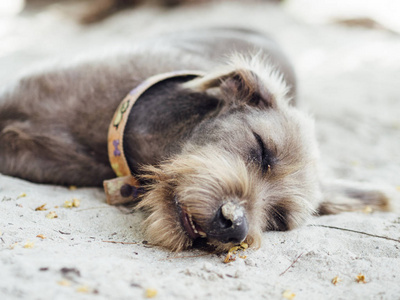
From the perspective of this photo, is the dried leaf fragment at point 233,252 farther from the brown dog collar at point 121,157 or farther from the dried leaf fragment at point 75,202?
the dried leaf fragment at point 75,202

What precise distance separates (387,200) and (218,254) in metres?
1.65

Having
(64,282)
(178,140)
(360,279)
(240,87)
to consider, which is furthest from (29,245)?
(240,87)

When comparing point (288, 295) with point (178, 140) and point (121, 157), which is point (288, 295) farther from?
point (121, 157)

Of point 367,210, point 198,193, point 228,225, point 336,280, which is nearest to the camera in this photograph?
point 336,280

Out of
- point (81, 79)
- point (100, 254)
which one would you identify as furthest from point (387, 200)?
point (81, 79)

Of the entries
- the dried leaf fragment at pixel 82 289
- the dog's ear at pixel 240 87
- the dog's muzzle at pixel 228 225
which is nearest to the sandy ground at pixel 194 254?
the dried leaf fragment at pixel 82 289

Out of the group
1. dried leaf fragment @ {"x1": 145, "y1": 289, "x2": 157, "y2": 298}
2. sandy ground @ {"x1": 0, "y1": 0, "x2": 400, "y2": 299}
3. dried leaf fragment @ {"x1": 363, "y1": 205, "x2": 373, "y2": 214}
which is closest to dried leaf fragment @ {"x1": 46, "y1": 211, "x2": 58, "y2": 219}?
sandy ground @ {"x1": 0, "y1": 0, "x2": 400, "y2": 299}

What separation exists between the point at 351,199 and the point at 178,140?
4.76ft

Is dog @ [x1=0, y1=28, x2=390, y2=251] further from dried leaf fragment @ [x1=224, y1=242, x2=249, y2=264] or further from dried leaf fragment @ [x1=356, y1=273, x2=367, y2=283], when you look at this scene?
dried leaf fragment @ [x1=356, y1=273, x2=367, y2=283]

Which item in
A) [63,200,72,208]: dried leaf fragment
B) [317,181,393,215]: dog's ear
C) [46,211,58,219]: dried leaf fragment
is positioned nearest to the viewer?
[46,211,58,219]: dried leaf fragment

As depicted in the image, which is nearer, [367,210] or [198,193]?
[198,193]

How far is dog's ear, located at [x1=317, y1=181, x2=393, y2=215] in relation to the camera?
309cm

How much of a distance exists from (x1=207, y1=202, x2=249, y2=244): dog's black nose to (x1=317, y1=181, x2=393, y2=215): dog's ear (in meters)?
1.22

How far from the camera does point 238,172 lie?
7.50 ft
